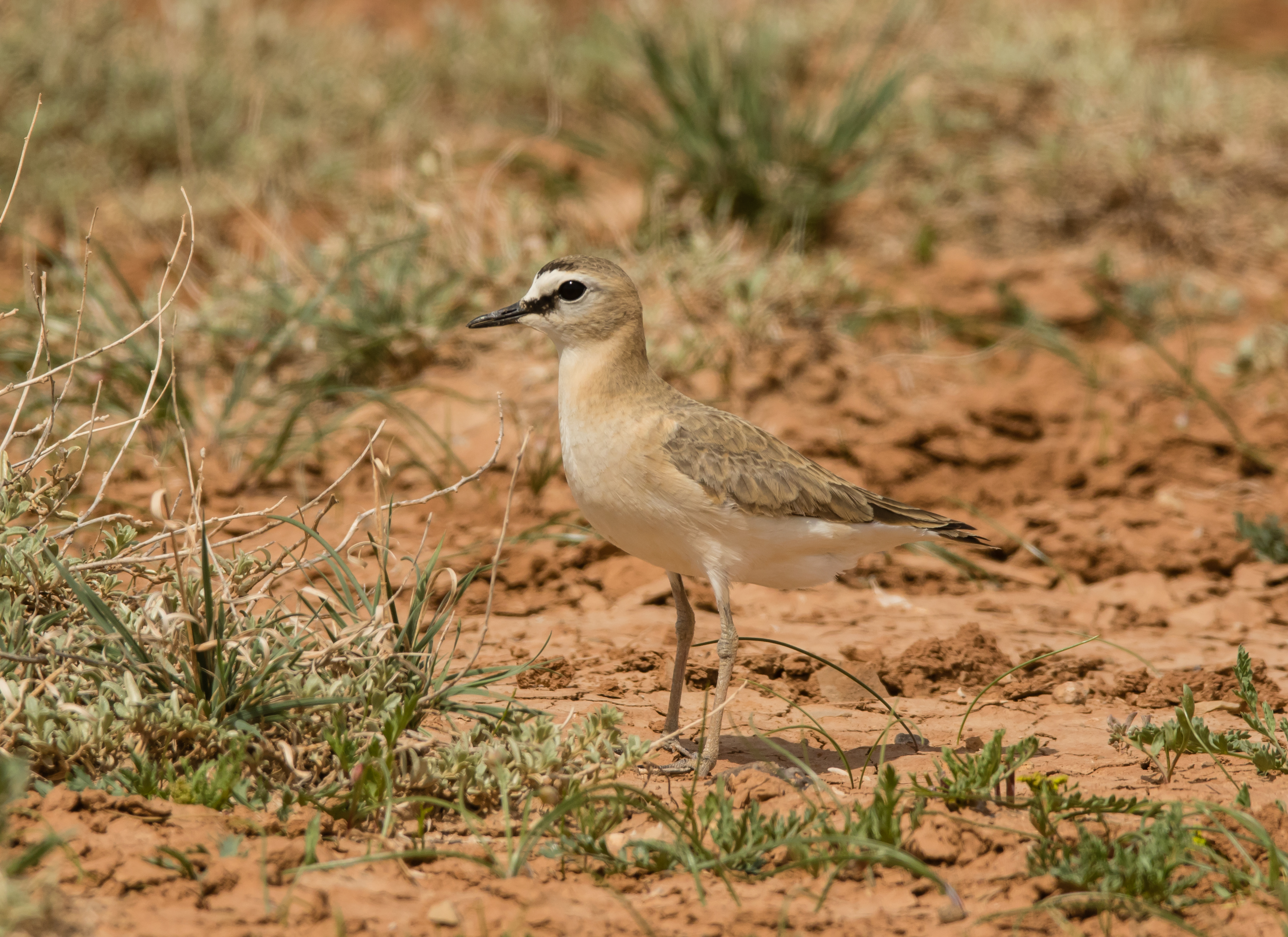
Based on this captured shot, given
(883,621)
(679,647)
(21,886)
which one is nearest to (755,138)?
(883,621)

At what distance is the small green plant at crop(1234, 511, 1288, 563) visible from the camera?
6363mm

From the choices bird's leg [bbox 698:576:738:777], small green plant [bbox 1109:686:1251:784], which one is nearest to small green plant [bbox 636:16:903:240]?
bird's leg [bbox 698:576:738:777]

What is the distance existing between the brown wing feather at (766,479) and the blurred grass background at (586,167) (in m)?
2.21

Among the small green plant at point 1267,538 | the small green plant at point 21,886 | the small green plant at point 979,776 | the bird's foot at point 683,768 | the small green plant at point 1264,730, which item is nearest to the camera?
the small green plant at point 21,886

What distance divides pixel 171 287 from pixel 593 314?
4801 millimetres

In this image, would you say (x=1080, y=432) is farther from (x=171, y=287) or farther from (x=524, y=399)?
(x=171, y=287)

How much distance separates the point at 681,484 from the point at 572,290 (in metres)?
0.91

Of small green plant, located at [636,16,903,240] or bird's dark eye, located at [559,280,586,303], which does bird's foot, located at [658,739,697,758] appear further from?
small green plant, located at [636,16,903,240]

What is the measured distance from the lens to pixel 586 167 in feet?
32.7

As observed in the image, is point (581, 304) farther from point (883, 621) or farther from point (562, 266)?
point (883, 621)

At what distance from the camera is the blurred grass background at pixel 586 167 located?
291 inches

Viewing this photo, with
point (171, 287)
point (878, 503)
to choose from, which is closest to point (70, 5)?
point (171, 287)

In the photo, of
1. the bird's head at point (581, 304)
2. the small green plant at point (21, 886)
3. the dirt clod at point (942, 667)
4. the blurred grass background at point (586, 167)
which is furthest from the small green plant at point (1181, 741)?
the blurred grass background at point (586, 167)

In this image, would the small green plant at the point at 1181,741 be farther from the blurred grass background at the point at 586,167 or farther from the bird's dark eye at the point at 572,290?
the blurred grass background at the point at 586,167
